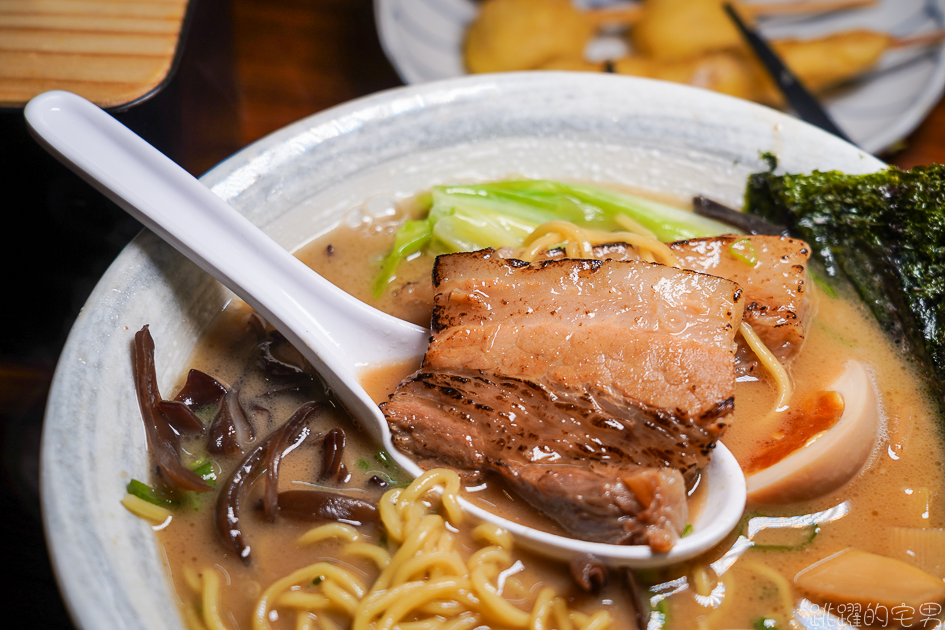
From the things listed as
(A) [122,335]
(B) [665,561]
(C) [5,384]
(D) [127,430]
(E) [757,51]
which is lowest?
(C) [5,384]

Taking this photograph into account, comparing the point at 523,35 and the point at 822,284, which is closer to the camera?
the point at 822,284

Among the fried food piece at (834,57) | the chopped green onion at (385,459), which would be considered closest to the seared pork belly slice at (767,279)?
the chopped green onion at (385,459)

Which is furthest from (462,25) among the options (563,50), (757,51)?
(757,51)

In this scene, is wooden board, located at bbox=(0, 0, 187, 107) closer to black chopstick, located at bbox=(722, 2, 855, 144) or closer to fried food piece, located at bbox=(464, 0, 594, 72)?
fried food piece, located at bbox=(464, 0, 594, 72)

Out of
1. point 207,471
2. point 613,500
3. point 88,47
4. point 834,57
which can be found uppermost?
point 88,47

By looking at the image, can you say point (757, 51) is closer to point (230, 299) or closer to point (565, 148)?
point (565, 148)

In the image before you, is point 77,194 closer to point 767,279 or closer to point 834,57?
point 767,279

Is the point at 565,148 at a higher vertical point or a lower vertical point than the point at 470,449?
higher

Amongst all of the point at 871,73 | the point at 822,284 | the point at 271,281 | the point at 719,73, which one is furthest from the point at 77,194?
the point at 871,73
